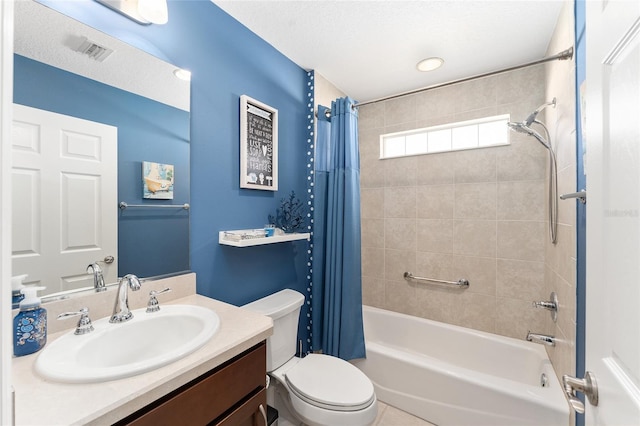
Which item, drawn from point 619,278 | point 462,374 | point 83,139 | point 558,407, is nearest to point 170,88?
point 83,139

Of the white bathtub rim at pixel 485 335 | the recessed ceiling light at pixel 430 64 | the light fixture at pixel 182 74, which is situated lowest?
the white bathtub rim at pixel 485 335

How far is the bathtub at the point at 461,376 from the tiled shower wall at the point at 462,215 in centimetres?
14

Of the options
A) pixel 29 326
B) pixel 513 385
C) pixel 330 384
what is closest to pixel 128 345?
pixel 29 326

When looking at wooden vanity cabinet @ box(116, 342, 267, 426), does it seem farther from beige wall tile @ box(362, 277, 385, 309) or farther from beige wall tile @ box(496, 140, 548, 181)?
beige wall tile @ box(496, 140, 548, 181)

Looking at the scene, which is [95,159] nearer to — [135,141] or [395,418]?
[135,141]

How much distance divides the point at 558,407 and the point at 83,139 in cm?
243

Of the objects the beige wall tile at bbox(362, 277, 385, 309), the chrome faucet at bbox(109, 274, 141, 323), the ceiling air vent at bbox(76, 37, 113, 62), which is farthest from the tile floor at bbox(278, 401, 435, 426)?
the ceiling air vent at bbox(76, 37, 113, 62)

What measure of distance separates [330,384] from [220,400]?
765 millimetres

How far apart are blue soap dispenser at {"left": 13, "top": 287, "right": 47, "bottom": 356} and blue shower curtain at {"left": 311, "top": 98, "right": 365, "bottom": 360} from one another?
1.50 metres

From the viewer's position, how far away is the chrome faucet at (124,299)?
1010mm

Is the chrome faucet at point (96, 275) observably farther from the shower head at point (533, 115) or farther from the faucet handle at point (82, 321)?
the shower head at point (533, 115)

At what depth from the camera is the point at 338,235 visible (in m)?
1.96

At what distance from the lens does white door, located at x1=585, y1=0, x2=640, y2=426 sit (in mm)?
445

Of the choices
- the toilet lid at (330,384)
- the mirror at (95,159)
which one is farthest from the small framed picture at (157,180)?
the toilet lid at (330,384)
